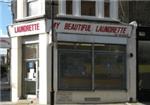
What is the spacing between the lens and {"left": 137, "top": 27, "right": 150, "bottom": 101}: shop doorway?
2706 centimetres

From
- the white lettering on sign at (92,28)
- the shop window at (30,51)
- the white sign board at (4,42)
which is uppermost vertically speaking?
the white lettering on sign at (92,28)

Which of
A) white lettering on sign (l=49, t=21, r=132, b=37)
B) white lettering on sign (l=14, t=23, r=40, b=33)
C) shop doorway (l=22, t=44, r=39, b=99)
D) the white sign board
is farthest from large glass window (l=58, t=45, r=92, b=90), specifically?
the white sign board

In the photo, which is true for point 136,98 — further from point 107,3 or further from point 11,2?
point 11,2

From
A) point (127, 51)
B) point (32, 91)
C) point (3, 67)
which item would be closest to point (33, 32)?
point (32, 91)

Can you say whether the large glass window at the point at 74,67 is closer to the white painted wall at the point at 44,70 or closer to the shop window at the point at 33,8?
the white painted wall at the point at 44,70

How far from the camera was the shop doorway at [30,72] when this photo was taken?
25750mm

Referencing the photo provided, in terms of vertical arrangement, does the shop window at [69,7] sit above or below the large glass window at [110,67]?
above

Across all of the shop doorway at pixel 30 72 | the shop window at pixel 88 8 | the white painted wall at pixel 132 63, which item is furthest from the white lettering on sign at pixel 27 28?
the white painted wall at pixel 132 63

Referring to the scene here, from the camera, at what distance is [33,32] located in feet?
83.2

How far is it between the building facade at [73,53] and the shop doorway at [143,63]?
47 centimetres

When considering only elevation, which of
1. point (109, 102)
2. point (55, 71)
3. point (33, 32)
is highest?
point (33, 32)

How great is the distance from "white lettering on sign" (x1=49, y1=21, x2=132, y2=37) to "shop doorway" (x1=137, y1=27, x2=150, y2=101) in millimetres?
982

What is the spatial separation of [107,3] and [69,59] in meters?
3.69

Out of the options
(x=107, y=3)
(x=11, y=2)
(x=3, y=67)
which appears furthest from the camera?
(x=3, y=67)
